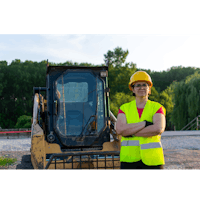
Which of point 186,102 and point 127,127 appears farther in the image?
point 186,102

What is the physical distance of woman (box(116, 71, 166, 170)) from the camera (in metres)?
2.24

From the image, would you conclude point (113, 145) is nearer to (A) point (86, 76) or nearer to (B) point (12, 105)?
(A) point (86, 76)

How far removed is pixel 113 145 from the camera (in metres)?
5.11

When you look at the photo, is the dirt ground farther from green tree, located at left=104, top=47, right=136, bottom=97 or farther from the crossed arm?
green tree, located at left=104, top=47, right=136, bottom=97

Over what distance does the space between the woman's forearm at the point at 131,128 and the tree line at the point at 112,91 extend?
Result: 67.3 feet

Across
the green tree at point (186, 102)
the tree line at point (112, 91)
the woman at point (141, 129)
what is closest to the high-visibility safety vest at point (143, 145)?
the woman at point (141, 129)

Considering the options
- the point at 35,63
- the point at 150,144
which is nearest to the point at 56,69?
the point at 150,144

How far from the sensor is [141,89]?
2367mm

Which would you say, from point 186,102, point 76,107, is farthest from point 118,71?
point 76,107

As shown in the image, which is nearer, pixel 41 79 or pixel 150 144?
pixel 150 144

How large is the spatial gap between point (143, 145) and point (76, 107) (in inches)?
120

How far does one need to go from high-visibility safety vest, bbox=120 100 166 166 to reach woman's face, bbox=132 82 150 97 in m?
0.10

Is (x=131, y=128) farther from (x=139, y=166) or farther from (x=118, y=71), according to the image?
(x=118, y=71)

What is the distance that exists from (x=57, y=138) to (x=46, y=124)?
1.33ft
